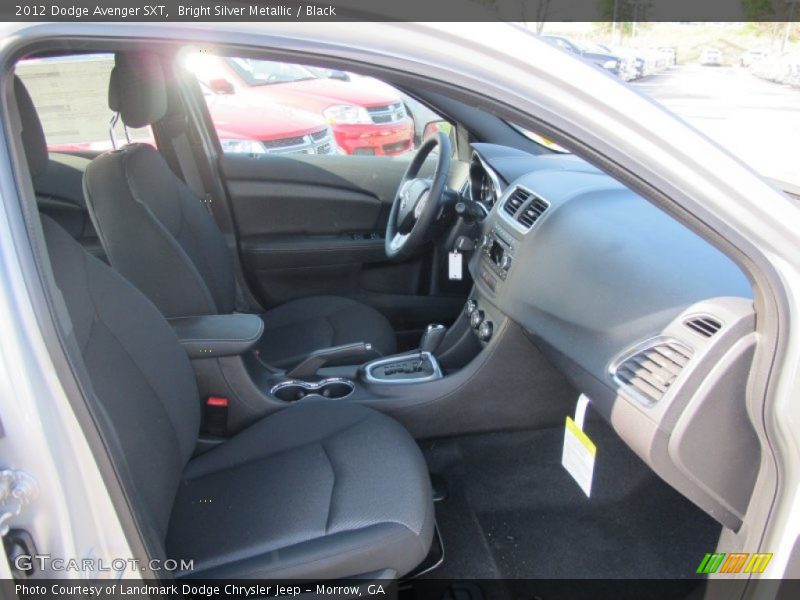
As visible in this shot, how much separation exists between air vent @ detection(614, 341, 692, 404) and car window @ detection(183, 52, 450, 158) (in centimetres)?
198

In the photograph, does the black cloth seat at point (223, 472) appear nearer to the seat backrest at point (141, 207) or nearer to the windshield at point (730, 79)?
the seat backrest at point (141, 207)

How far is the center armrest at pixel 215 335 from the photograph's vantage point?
1717mm

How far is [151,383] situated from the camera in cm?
132

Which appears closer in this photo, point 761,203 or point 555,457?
point 761,203

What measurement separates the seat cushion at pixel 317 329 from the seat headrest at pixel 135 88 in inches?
32.6

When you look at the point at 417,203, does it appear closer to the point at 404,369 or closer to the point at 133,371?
the point at 404,369

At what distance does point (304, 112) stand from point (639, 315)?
3.16 metres

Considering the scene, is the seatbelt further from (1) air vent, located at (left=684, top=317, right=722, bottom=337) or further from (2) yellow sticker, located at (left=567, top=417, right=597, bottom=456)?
(1) air vent, located at (left=684, top=317, right=722, bottom=337)

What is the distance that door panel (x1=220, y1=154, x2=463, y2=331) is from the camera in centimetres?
278

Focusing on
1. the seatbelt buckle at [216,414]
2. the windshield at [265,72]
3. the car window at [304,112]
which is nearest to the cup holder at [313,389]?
the seatbelt buckle at [216,414]

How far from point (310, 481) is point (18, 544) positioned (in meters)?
0.63

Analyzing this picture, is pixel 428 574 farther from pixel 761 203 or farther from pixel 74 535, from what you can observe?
pixel 761 203

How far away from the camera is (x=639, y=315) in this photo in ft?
4.21

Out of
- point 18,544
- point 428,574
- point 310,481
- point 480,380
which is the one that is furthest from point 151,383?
point 480,380
